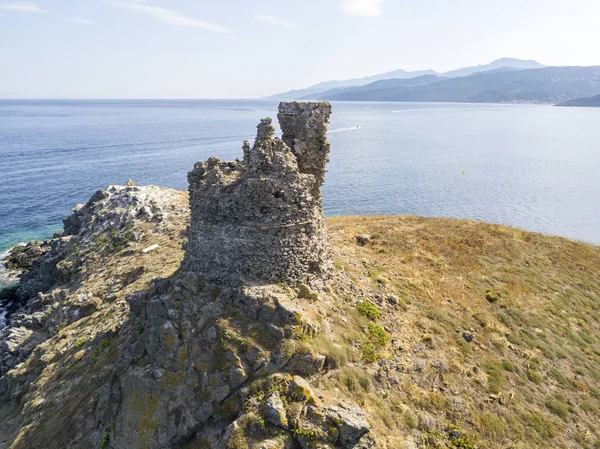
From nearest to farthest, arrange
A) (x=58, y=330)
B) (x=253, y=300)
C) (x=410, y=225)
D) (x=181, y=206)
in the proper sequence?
(x=253, y=300) → (x=58, y=330) → (x=410, y=225) → (x=181, y=206)

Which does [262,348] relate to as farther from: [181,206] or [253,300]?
[181,206]

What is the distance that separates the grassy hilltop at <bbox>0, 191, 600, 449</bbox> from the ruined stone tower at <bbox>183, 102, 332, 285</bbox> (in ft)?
6.40

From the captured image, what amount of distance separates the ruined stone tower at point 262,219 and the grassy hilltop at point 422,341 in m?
1.95

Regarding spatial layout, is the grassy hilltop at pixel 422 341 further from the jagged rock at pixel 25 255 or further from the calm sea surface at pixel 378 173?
the calm sea surface at pixel 378 173

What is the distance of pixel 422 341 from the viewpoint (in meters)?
23.5

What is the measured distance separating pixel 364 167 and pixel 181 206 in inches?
3044

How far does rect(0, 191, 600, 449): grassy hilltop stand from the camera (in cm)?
1942

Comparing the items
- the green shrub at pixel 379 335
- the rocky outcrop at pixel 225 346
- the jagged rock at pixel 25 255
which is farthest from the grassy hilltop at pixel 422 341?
the jagged rock at pixel 25 255

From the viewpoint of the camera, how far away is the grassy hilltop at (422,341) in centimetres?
1942

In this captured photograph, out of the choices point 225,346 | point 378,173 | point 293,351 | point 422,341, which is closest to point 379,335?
point 422,341

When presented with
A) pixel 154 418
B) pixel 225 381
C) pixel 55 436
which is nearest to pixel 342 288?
pixel 225 381

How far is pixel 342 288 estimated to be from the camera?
24094 millimetres

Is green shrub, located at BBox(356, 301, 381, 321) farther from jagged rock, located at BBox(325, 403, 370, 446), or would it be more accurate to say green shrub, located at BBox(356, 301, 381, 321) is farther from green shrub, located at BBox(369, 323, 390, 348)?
jagged rock, located at BBox(325, 403, 370, 446)

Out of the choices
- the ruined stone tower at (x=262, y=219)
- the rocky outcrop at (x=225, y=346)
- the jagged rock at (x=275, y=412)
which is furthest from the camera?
the ruined stone tower at (x=262, y=219)
